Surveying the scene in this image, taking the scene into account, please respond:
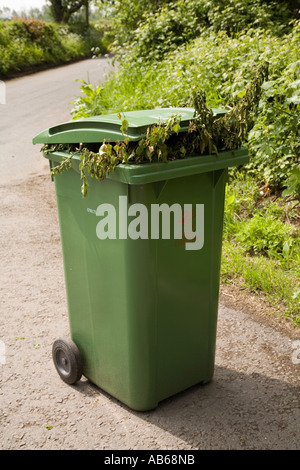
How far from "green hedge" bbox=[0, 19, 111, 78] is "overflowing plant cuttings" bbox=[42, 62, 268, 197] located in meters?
14.9

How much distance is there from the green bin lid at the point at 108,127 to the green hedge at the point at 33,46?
14711mm

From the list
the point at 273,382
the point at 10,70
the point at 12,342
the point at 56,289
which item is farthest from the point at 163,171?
the point at 10,70

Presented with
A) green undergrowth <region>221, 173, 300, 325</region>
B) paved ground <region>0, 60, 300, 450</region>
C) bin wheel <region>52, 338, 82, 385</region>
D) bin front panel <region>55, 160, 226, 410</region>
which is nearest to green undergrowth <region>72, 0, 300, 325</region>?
green undergrowth <region>221, 173, 300, 325</region>

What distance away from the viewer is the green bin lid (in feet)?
7.30

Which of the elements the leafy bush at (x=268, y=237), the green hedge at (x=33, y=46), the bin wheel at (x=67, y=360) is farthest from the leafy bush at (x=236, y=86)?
the green hedge at (x=33, y=46)

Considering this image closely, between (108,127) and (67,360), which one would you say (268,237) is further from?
(108,127)

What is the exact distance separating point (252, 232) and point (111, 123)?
2.42 metres

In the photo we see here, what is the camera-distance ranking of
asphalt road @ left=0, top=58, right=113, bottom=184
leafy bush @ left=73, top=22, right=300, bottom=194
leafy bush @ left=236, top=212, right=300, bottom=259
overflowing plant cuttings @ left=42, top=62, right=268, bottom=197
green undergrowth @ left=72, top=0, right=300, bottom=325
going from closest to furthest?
overflowing plant cuttings @ left=42, top=62, right=268, bottom=197 → green undergrowth @ left=72, top=0, right=300, bottom=325 → leafy bush @ left=236, top=212, right=300, bottom=259 → leafy bush @ left=73, top=22, right=300, bottom=194 → asphalt road @ left=0, top=58, right=113, bottom=184

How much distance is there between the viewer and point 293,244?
422 centimetres

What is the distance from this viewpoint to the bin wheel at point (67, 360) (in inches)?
112

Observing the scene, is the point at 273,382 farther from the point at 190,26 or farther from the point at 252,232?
the point at 190,26

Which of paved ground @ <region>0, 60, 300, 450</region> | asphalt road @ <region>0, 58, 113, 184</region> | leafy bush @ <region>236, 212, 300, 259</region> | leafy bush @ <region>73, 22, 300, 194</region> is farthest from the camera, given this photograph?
asphalt road @ <region>0, 58, 113, 184</region>

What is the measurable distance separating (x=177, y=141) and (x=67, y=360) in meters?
1.47

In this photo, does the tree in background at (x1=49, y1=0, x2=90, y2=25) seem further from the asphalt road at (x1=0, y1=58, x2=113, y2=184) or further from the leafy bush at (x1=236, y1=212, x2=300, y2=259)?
the leafy bush at (x1=236, y1=212, x2=300, y2=259)
